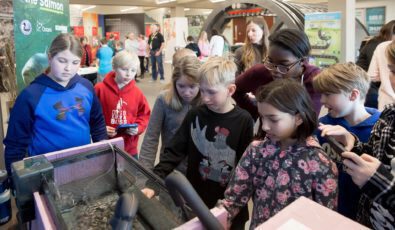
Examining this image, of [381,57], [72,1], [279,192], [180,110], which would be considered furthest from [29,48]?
[72,1]

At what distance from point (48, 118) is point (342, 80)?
137 centimetres

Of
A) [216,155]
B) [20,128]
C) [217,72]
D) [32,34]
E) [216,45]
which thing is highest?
[216,45]

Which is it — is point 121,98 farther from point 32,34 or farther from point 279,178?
point 279,178

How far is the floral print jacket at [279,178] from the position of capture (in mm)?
1053

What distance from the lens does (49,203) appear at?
1010mm

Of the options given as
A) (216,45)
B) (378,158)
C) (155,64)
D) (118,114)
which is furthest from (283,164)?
(155,64)

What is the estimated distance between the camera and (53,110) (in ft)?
5.48

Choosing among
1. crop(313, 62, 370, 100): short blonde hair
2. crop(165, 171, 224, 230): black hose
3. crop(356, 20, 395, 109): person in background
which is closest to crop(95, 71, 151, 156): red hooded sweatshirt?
crop(313, 62, 370, 100): short blonde hair

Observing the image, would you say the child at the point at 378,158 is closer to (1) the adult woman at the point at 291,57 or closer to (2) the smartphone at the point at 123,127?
(1) the adult woman at the point at 291,57

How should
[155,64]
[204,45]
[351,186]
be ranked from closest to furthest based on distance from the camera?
[351,186] < [204,45] < [155,64]

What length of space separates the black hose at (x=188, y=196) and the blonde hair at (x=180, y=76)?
37.1 inches

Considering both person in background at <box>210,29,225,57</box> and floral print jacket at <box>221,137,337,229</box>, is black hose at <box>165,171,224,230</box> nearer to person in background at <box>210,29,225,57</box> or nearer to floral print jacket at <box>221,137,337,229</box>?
floral print jacket at <box>221,137,337,229</box>

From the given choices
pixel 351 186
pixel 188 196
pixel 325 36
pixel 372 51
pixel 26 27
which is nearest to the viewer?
pixel 188 196

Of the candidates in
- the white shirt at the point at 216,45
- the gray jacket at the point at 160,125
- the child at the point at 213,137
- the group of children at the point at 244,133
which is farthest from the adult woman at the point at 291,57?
the white shirt at the point at 216,45
